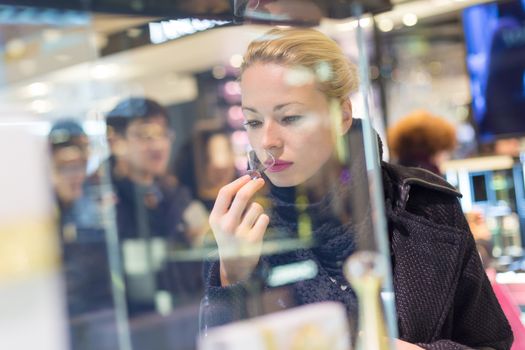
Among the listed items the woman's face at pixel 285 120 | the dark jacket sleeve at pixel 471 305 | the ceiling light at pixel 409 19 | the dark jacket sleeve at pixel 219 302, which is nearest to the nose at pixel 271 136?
the woman's face at pixel 285 120

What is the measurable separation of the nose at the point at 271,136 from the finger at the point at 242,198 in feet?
0.13

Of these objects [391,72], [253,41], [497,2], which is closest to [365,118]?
[253,41]

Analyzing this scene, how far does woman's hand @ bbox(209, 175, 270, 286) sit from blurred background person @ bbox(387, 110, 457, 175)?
92.5 inches

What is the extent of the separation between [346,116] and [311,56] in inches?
3.0

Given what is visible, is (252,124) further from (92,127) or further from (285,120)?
(92,127)

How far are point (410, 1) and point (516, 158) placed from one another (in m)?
1.09

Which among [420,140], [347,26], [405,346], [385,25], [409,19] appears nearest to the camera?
[347,26]

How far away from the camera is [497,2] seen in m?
3.22

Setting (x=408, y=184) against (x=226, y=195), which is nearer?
(x=226, y=195)

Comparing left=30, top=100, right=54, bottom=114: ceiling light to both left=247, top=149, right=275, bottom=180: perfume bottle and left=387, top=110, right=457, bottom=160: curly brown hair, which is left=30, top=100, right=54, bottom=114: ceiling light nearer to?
left=247, top=149, right=275, bottom=180: perfume bottle

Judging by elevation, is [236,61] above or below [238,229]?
above

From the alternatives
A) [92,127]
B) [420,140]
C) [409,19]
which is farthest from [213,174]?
[409,19]

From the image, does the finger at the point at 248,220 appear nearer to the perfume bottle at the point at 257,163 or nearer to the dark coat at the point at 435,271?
the perfume bottle at the point at 257,163

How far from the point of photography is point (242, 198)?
696mm
